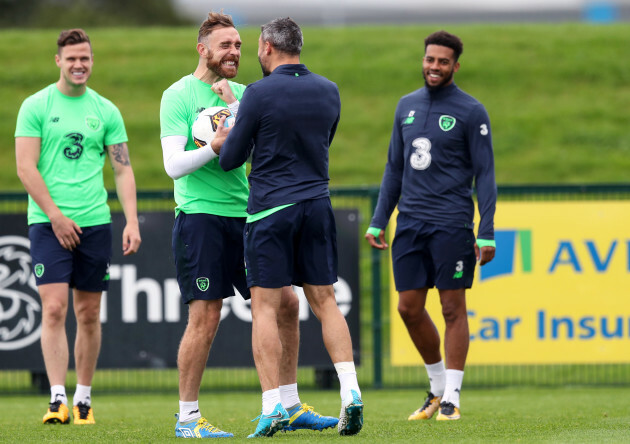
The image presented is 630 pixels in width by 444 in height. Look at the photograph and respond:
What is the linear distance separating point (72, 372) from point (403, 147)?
4567 mm

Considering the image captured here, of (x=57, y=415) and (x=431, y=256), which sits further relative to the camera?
(x=431, y=256)

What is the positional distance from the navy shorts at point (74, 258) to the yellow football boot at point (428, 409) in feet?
7.31

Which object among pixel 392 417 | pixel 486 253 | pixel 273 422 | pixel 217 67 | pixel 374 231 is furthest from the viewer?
pixel 392 417

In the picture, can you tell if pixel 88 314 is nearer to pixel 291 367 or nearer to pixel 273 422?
pixel 291 367

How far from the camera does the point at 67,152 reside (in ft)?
22.3

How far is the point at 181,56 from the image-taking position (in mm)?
21656

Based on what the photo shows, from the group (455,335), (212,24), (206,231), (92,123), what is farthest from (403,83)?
(206,231)

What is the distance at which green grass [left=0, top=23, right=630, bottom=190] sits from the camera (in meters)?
17.0

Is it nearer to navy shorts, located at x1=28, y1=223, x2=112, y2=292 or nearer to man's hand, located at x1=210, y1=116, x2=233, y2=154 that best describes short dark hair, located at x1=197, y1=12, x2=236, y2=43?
man's hand, located at x1=210, y1=116, x2=233, y2=154

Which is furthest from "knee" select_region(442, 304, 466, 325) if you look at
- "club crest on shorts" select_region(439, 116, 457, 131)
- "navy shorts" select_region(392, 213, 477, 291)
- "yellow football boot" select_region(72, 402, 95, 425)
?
"yellow football boot" select_region(72, 402, 95, 425)

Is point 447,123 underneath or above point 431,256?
above

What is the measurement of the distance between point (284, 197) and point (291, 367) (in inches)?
42.0

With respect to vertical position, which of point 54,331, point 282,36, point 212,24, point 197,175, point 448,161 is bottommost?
point 54,331

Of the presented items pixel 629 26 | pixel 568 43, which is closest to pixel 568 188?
pixel 568 43
